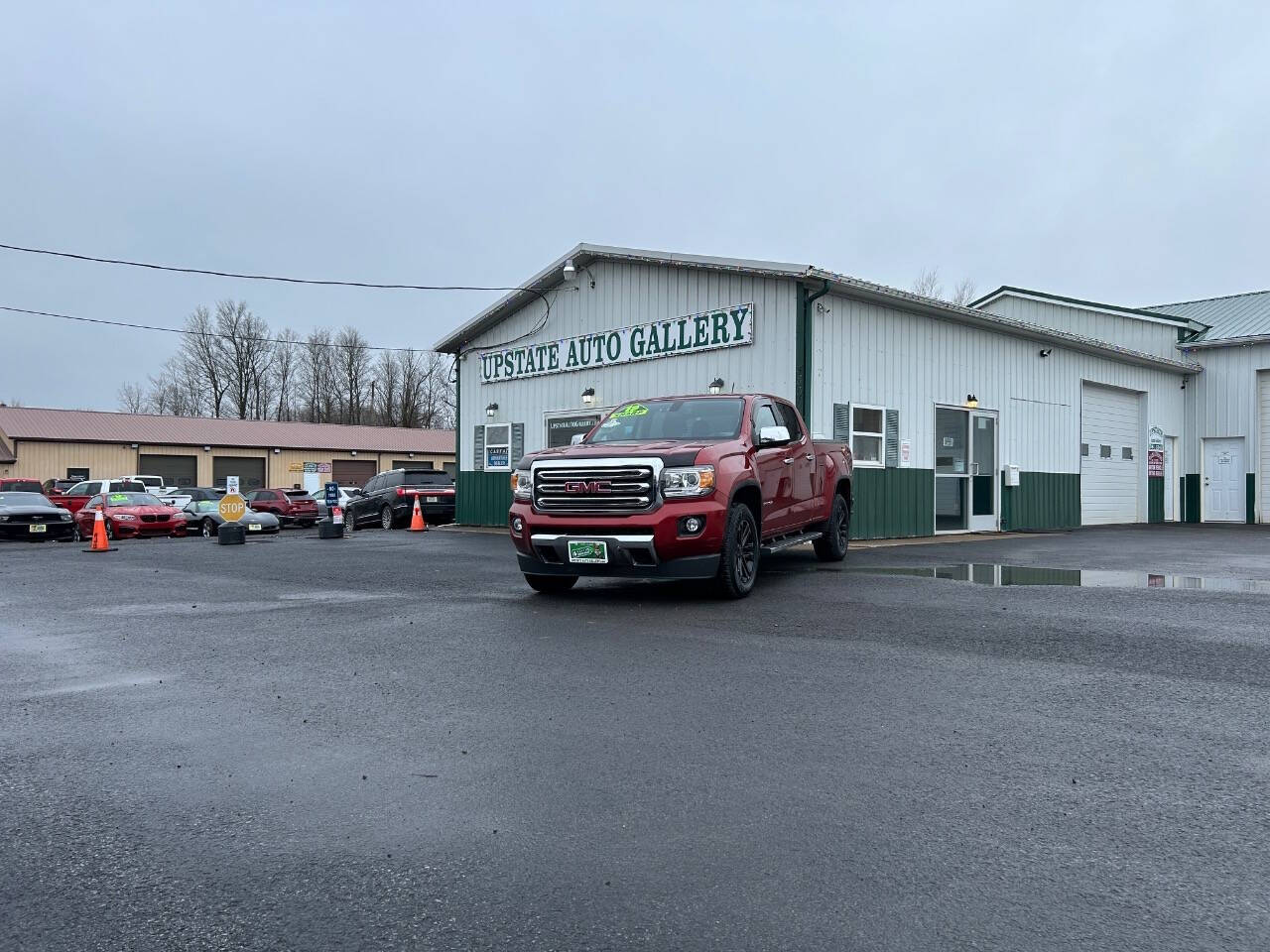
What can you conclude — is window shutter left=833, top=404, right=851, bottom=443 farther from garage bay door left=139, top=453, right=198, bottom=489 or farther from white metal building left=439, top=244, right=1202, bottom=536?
garage bay door left=139, top=453, right=198, bottom=489

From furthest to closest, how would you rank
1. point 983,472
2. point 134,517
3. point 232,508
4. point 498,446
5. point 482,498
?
1. point 134,517
2. point 482,498
3. point 498,446
4. point 983,472
5. point 232,508

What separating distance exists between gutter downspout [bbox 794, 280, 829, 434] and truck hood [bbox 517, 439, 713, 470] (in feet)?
21.5

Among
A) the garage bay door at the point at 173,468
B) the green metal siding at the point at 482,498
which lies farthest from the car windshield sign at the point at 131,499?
the garage bay door at the point at 173,468

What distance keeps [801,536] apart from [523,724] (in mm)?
7341

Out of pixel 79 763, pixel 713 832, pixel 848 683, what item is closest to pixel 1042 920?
pixel 713 832

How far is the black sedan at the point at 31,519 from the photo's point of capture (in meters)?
23.3

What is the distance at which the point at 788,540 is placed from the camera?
10.9 metres

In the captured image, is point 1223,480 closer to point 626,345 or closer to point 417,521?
point 626,345

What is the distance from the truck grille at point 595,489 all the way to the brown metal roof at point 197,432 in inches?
1707

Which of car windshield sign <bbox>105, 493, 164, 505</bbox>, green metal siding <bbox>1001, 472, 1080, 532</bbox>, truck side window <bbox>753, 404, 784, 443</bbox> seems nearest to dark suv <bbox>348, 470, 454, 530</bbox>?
car windshield sign <bbox>105, 493, 164, 505</bbox>

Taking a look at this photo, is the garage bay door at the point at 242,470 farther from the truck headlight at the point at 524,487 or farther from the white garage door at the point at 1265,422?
the truck headlight at the point at 524,487

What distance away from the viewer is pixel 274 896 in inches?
113

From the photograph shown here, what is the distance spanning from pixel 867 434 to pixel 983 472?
13.8 ft

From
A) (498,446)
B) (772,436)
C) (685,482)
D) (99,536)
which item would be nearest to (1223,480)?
(498,446)
